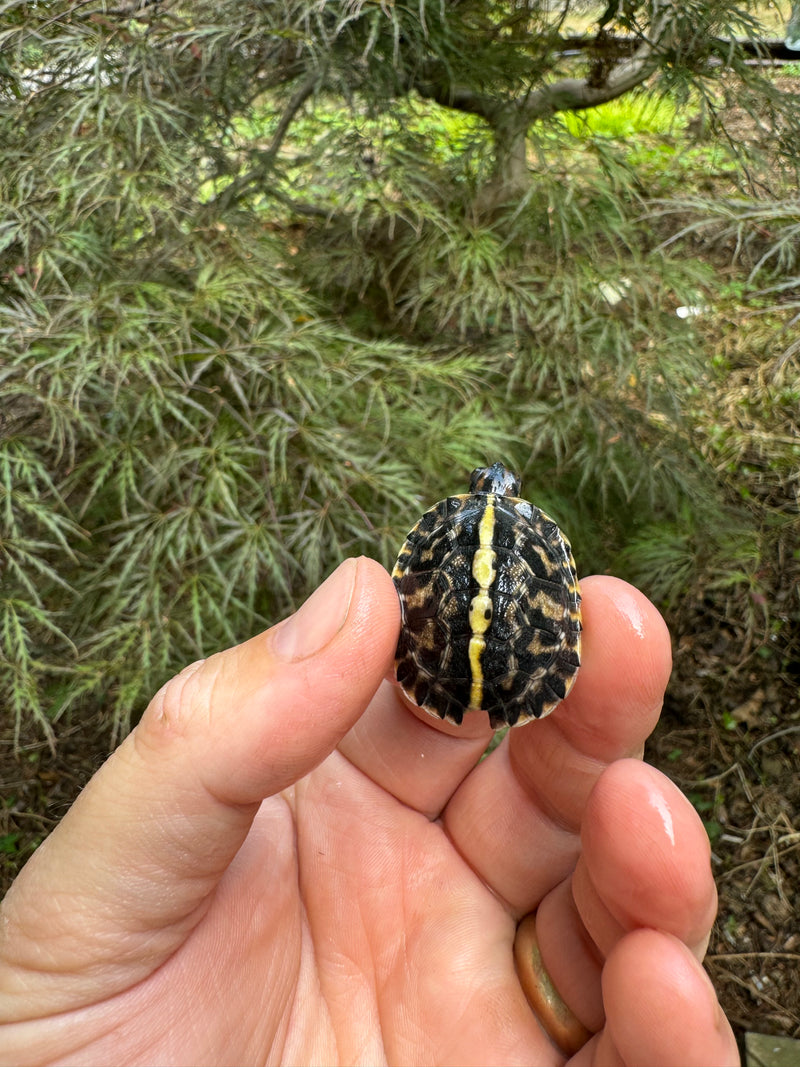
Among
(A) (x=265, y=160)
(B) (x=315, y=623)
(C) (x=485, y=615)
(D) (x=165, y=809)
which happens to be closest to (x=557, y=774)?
(C) (x=485, y=615)

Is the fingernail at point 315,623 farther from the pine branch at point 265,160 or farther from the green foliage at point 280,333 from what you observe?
the pine branch at point 265,160

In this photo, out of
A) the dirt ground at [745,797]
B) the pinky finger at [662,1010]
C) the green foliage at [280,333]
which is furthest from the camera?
the dirt ground at [745,797]

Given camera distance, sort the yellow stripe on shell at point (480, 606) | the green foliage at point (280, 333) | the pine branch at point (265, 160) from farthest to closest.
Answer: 1. the pine branch at point (265, 160)
2. the green foliage at point (280, 333)
3. the yellow stripe on shell at point (480, 606)

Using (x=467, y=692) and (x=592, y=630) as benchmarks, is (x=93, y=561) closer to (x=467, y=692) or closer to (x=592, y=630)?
(x=467, y=692)

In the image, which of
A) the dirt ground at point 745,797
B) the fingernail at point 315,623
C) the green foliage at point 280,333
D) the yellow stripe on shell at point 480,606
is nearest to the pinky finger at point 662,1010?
the yellow stripe on shell at point 480,606

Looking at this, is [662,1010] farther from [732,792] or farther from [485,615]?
[732,792]

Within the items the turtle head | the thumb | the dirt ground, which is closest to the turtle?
the turtle head

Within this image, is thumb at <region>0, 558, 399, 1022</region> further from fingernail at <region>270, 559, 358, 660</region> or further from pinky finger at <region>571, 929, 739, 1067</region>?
pinky finger at <region>571, 929, 739, 1067</region>

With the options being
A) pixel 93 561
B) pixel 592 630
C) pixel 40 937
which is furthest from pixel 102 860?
pixel 592 630
